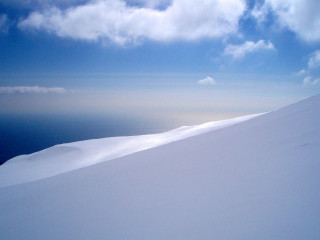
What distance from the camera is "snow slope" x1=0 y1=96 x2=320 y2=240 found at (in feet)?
5.83

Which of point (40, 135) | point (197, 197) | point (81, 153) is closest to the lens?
point (197, 197)

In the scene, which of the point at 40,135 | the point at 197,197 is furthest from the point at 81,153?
the point at 40,135

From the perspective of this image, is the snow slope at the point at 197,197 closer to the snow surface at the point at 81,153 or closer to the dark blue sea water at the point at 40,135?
the snow surface at the point at 81,153

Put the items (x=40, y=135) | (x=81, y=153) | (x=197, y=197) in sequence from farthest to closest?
(x=40, y=135)
(x=81, y=153)
(x=197, y=197)

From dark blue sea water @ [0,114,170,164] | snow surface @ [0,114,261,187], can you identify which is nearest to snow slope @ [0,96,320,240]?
snow surface @ [0,114,261,187]

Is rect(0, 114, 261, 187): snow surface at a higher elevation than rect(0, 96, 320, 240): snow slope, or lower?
higher

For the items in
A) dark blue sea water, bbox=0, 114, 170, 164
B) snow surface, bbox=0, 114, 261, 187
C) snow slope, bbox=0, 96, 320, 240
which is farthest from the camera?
dark blue sea water, bbox=0, 114, 170, 164

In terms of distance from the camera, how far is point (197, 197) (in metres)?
2.42

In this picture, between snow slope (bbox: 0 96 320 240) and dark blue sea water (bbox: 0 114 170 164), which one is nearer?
snow slope (bbox: 0 96 320 240)

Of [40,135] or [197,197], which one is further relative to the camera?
[40,135]

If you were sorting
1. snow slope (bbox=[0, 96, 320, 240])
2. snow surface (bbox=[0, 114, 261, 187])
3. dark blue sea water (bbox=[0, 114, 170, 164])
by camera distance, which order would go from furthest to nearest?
dark blue sea water (bbox=[0, 114, 170, 164]), snow surface (bbox=[0, 114, 261, 187]), snow slope (bbox=[0, 96, 320, 240])

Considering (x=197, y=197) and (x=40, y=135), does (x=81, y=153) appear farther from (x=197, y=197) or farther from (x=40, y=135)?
(x=40, y=135)

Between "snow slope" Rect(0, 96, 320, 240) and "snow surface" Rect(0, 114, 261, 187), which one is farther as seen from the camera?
"snow surface" Rect(0, 114, 261, 187)

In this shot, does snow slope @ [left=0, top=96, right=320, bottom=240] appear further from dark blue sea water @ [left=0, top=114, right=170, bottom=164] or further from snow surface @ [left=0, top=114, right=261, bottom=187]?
dark blue sea water @ [left=0, top=114, right=170, bottom=164]
